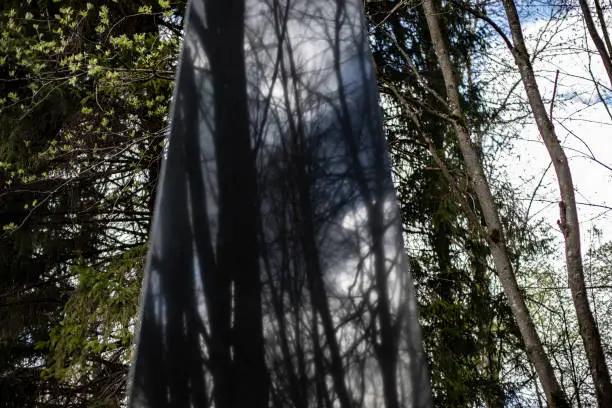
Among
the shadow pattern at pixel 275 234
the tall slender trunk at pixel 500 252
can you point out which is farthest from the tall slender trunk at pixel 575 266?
the shadow pattern at pixel 275 234

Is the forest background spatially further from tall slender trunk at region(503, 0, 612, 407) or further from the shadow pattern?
the shadow pattern

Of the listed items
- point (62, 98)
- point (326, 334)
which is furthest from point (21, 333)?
point (326, 334)

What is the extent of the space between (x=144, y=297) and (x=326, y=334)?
11.5 inches

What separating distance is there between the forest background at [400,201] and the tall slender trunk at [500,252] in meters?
1.12

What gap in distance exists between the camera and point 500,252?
2416 mm

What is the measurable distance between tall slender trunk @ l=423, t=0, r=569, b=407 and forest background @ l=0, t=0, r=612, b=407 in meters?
1.12

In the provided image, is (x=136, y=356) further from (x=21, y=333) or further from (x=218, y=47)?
(x=21, y=333)

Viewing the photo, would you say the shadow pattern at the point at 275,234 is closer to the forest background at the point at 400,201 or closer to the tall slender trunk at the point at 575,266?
the tall slender trunk at the point at 575,266

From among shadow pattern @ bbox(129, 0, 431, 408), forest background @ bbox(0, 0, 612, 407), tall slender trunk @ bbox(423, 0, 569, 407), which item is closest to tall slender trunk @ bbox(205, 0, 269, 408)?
shadow pattern @ bbox(129, 0, 431, 408)

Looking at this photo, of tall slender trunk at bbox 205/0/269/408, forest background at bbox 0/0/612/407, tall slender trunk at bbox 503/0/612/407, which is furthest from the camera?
forest background at bbox 0/0/612/407

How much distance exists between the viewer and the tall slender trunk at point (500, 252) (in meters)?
2.29

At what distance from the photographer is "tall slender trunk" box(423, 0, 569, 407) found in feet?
7.50

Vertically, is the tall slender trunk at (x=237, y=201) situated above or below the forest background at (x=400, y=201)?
below

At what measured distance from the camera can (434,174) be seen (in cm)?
461
